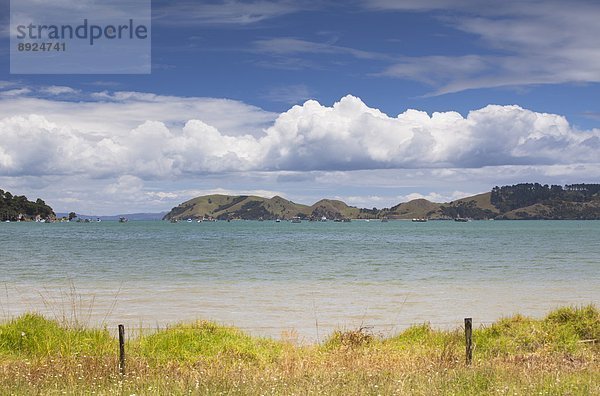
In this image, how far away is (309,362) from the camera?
58.3ft

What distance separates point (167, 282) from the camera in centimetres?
4972

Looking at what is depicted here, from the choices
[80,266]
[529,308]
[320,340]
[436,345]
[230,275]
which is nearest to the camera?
[436,345]

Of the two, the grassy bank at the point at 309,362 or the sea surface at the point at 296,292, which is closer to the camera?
the grassy bank at the point at 309,362

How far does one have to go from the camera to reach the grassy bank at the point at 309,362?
13.5 m

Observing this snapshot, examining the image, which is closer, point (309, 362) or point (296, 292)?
point (309, 362)

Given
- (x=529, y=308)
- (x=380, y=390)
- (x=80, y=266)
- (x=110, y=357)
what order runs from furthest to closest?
(x=80, y=266) < (x=529, y=308) < (x=110, y=357) < (x=380, y=390)

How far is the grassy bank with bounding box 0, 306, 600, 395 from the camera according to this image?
44.4 ft

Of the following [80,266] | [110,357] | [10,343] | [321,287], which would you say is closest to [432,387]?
[110,357]

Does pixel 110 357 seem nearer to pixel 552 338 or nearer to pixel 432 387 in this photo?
pixel 432 387

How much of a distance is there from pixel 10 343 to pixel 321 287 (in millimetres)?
27829

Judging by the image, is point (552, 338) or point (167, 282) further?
point (167, 282)

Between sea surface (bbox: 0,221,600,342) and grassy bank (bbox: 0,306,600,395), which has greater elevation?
grassy bank (bbox: 0,306,600,395)

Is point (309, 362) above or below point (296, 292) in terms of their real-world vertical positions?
above

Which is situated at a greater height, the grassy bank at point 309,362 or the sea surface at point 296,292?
the grassy bank at point 309,362
